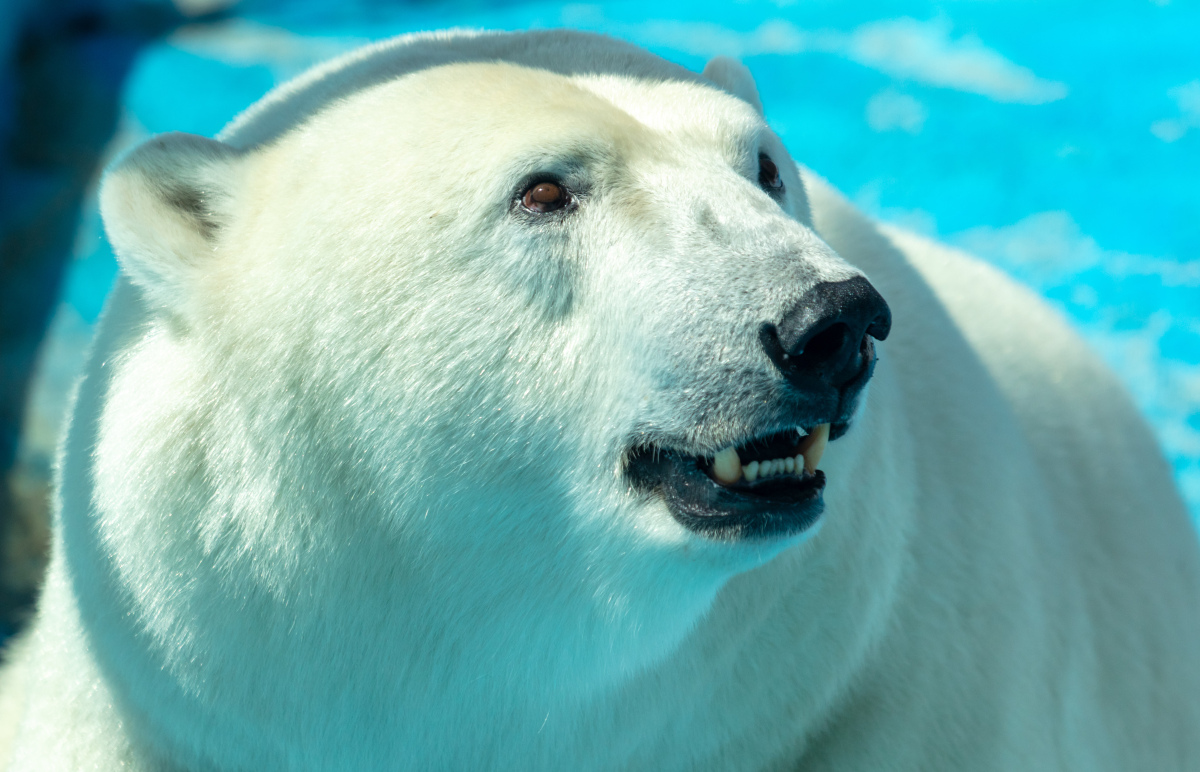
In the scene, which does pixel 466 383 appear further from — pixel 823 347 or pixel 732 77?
pixel 732 77

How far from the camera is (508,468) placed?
1.76 meters

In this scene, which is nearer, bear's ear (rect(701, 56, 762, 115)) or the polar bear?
A: the polar bear

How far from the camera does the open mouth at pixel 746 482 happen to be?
1.64 meters

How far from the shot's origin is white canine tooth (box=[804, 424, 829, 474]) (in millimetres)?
1695

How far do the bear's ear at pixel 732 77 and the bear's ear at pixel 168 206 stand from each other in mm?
879

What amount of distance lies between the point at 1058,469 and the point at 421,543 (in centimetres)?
158

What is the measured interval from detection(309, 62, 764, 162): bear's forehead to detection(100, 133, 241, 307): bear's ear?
0.79 ft

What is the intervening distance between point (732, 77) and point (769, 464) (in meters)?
0.91

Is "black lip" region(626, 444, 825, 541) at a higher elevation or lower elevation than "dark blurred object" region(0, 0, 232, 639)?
higher

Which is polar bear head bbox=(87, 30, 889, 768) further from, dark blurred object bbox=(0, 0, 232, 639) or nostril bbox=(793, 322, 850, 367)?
dark blurred object bbox=(0, 0, 232, 639)

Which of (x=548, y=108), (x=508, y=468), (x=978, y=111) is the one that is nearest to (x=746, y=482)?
(x=508, y=468)

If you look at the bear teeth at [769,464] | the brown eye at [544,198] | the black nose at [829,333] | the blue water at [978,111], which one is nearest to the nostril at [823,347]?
the black nose at [829,333]

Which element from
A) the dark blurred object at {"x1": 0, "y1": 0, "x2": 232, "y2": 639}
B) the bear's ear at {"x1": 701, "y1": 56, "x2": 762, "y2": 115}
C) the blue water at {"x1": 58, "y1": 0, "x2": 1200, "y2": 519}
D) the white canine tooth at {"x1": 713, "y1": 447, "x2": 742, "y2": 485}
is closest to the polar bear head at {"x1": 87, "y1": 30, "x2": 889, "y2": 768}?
the white canine tooth at {"x1": 713, "y1": 447, "x2": 742, "y2": 485}

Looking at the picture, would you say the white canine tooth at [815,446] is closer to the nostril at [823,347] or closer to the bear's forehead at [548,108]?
the nostril at [823,347]
